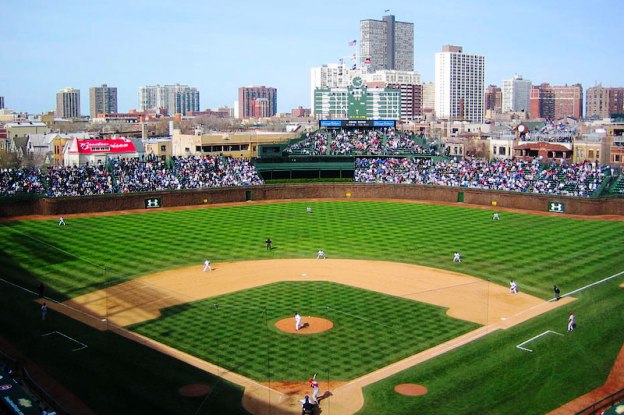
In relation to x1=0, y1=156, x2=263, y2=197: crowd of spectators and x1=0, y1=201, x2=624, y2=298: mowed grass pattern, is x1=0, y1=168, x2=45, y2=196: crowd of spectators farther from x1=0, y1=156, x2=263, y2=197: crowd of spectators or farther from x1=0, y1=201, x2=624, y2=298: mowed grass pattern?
x1=0, y1=201, x2=624, y2=298: mowed grass pattern

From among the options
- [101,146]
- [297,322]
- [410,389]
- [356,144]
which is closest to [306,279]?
[297,322]

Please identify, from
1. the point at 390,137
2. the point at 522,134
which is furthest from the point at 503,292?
the point at 522,134

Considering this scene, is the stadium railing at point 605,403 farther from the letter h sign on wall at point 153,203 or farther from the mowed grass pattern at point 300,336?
the letter h sign on wall at point 153,203

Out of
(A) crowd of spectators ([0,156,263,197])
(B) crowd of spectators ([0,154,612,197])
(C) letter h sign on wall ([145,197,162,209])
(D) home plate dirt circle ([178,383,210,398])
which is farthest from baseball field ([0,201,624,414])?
(C) letter h sign on wall ([145,197,162,209])

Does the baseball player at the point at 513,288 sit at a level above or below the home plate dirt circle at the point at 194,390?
above

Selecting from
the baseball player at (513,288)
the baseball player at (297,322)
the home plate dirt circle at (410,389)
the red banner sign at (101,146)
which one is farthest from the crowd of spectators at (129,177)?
the home plate dirt circle at (410,389)

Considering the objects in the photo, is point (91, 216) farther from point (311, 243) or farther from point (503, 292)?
point (503, 292)

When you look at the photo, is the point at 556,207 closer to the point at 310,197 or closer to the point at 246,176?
the point at 310,197
